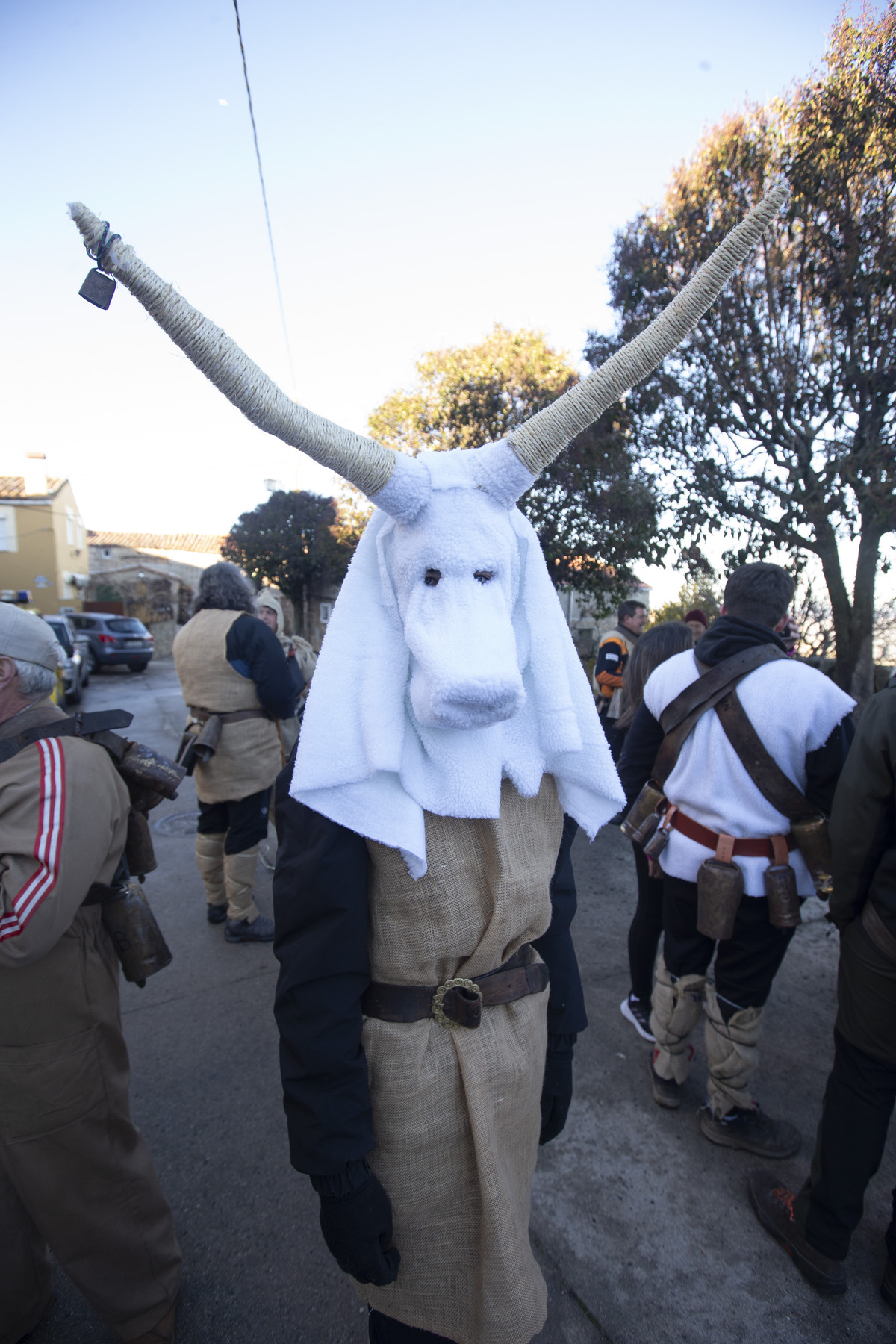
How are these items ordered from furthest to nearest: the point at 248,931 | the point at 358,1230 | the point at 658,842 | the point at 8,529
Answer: the point at 8,529 → the point at 248,931 → the point at 658,842 → the point at 358,1230

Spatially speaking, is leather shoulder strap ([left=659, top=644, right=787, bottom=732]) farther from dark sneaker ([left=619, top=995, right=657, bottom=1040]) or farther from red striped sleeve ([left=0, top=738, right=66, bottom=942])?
red striped sleeve ([left=0, top=738, right=66, bottom=942])

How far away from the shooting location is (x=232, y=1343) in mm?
1730

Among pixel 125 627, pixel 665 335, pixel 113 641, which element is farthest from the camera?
pixel 125 627

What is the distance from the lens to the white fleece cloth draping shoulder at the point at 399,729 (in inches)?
43.8

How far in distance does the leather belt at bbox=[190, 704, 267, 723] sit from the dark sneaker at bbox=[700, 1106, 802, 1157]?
2810mm

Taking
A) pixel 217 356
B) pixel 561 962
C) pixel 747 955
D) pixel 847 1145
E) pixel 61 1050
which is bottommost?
pixel 847 1145

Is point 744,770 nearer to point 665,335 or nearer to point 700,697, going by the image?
point 700,697

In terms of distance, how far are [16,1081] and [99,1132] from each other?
0.25m

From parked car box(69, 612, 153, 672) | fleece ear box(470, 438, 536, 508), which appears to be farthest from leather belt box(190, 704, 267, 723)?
parked car box(69, 612, 153, 672)

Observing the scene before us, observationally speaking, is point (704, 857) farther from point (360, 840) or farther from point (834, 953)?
point (834, 953)

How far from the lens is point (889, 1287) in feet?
6.08

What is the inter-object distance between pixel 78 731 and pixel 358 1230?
1.27 meters

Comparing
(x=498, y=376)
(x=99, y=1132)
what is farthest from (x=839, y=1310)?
(x=498, y=376)

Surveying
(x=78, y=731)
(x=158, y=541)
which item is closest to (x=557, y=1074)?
(x=78, y=731)
